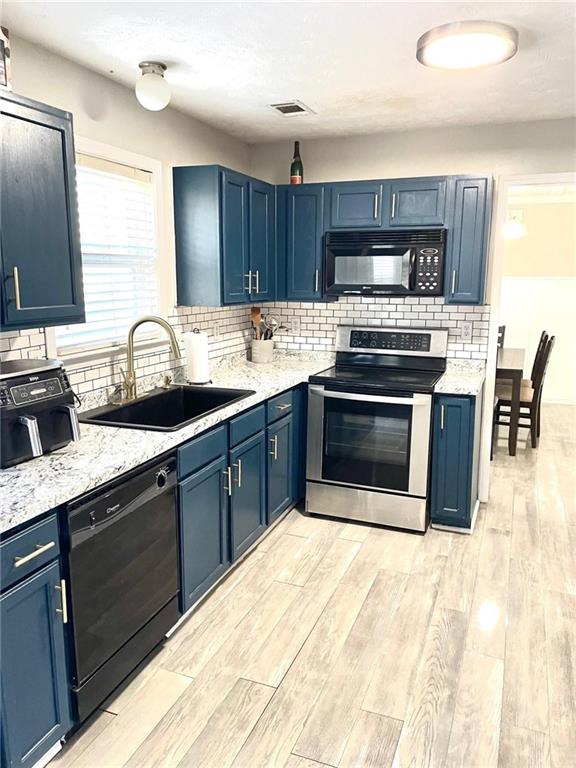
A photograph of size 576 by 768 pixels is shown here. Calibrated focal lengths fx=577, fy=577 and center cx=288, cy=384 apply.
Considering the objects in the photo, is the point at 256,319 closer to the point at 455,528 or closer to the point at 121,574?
the point at 455,528

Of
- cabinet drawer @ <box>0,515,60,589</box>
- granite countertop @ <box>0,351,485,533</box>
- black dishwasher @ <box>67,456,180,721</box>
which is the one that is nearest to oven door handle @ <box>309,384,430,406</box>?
granite countertop @ <box>0,351,485,533</box>

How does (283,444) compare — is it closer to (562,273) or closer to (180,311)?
(180,311)

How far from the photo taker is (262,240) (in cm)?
377

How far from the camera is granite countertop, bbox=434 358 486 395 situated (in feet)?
10.7

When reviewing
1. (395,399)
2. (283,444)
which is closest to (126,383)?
(283,444)

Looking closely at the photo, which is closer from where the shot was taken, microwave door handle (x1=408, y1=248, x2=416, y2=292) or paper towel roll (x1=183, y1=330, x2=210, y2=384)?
paper towel roll (x1=183, y1=330, x2=210, y2=384)

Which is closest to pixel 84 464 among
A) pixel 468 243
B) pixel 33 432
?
pixel 33 432

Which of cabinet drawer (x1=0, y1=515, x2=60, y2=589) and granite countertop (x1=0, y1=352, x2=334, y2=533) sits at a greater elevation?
granite countertop (x1=0, y1=352, x2=334, y2=533)

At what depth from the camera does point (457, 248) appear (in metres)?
3.51

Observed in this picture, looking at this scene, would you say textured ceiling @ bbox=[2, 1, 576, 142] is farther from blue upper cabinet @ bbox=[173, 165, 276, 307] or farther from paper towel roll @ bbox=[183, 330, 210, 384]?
paper towel roll @ bbox=[183, 330, 210, 384]

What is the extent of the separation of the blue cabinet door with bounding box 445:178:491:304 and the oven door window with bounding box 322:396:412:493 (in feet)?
2.71

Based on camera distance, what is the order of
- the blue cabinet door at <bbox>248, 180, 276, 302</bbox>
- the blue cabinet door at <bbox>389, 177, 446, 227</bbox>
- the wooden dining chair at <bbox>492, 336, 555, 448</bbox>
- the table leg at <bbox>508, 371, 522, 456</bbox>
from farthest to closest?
the wooden dining chair at <bbox>492, 336, 555, 448</bbox>
the table leg at <bbox>508, 371, 522, 456</bbox>
the blue cabinet door at <bbox>248, 180, 276, 302</bbox>
the blue cabinet door at <bbox>389, 177, 446, 227</bbox>

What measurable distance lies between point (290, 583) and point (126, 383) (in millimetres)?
1290

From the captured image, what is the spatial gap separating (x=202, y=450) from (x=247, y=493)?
593mm
